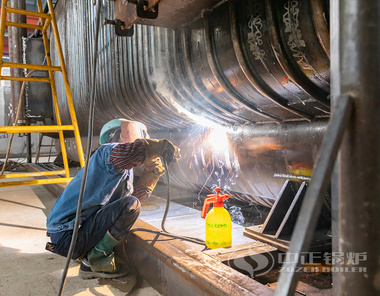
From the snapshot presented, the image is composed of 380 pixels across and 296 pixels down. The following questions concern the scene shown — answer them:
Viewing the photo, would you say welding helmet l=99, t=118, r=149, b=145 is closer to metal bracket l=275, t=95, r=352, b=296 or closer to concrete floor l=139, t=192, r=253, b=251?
concrete floor l=139, t=192, r=253, b=251

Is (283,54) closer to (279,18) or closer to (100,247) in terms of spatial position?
(279,18)

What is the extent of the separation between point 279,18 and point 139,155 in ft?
3.12

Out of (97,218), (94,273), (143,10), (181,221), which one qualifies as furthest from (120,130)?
(181,221)

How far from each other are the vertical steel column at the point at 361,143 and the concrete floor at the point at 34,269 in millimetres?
1259

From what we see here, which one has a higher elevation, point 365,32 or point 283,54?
point 283,54

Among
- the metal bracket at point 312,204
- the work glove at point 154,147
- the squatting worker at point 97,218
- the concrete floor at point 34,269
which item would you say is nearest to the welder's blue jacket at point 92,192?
the squatting worker at point 97,218

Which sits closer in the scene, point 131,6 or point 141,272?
point 131,6

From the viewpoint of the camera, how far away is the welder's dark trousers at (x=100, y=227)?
1970 mm

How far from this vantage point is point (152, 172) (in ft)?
7.39

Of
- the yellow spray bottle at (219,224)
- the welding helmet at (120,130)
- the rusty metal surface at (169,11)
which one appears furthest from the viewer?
the welding helmet at (120,130)

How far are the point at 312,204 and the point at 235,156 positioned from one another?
1830mm

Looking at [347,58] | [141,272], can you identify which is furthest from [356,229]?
[141,272]

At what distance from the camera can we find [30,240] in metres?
2.62

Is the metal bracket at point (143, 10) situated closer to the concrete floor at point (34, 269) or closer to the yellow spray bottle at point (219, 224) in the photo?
the yellow spray bottle at point (219, 224)
